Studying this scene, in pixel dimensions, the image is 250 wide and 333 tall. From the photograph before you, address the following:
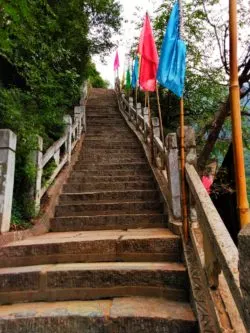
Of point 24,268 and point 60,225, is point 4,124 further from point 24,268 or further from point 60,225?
point 24,268

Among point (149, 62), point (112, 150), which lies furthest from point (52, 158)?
point (112, 150)

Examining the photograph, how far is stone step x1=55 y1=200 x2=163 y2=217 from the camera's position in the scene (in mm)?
5461

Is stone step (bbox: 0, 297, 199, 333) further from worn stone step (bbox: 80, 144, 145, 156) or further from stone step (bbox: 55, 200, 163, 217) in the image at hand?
worn stone step (bbox: 80, 144, 145, 156)

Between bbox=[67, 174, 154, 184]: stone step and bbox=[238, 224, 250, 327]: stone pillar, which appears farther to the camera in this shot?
bbox=[67, 174, 154, 184]: stone step

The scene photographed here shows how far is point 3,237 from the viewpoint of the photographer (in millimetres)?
4059

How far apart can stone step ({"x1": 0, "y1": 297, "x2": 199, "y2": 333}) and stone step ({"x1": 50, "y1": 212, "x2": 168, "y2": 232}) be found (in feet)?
6.50

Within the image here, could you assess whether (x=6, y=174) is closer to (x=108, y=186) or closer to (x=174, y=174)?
(x=174, y=174)

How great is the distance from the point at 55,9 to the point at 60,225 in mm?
6801

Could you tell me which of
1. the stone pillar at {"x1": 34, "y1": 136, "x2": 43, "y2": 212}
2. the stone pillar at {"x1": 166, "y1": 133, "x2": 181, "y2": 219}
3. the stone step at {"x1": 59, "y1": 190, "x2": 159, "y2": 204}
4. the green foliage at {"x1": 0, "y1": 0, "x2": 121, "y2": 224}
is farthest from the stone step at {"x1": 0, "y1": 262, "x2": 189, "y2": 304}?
the stone step at {"x1": 59, "y1": 190, "x2": 159, "y2": 204}

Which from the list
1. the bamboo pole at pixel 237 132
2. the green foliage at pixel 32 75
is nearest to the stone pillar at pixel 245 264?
the bamboo pole at pixel 237 132

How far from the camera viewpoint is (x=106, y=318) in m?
2.70

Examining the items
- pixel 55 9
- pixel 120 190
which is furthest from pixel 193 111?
pixel 120 190

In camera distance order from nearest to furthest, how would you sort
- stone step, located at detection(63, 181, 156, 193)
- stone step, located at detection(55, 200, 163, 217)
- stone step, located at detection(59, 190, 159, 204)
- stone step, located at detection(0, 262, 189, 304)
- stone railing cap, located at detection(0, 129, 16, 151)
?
stone step, located at detection(0, 262, 189, 304) < stone railing cap, located at detection(0, 129, 16, 151) < stone step, located at detection(55, 200, 163, 217) < stone step, located at detection(59, 190, 159, 204) < stone step, located at detection(63, 181, 156, 193)

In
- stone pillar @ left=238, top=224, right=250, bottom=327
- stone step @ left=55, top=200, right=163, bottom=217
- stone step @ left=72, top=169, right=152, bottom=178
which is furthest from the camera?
stone step @ left=72, top=169, right=152, bottom=178
